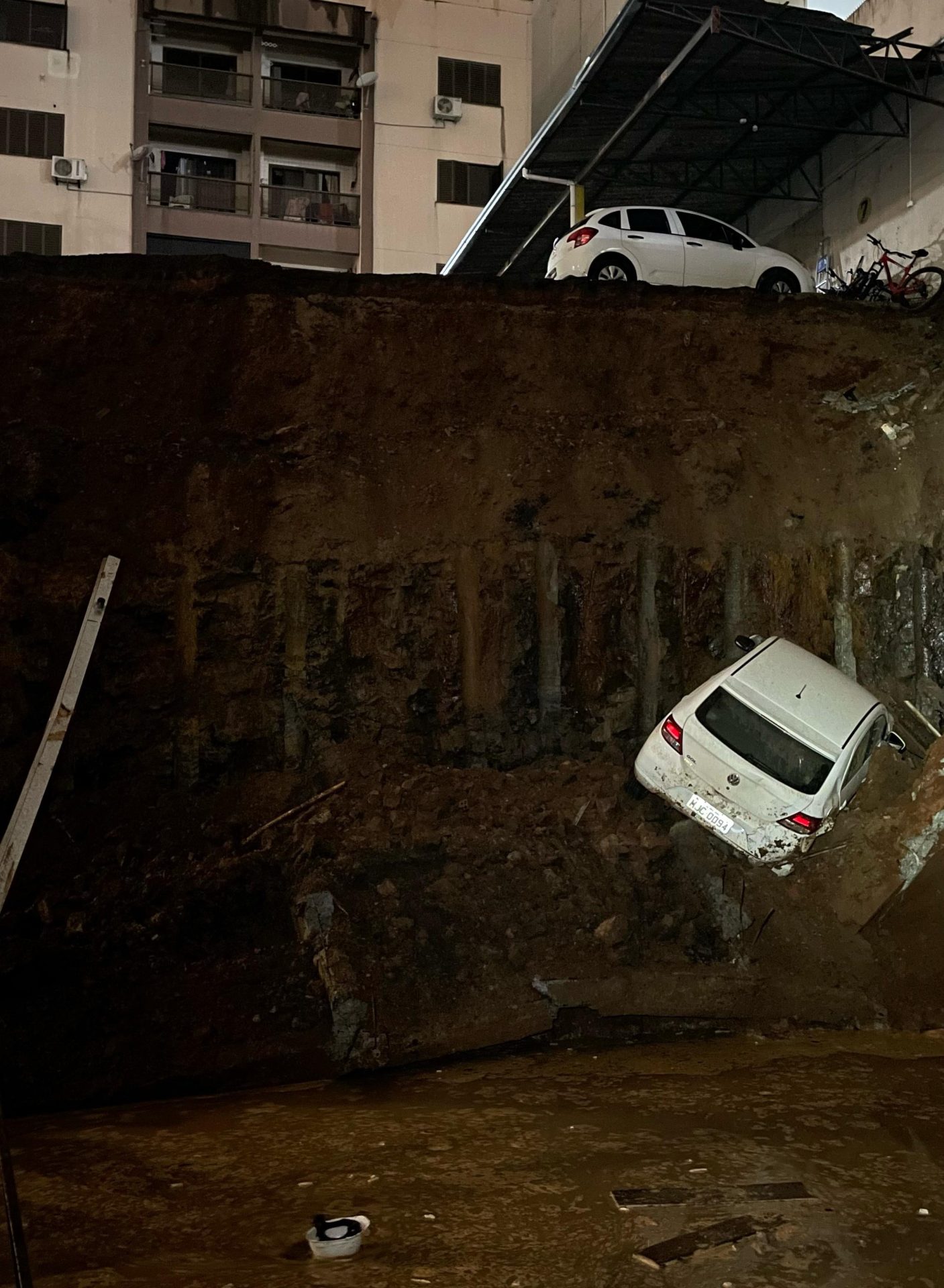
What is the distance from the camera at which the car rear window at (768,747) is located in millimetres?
9742

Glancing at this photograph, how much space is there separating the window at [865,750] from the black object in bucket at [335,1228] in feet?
19.7

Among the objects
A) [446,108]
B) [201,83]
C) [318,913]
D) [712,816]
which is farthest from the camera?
[446,108]

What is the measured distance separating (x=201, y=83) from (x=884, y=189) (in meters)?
19.0

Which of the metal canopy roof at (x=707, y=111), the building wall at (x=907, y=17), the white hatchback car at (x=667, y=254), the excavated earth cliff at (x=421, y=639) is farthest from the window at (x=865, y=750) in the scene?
the building wall at (x=907, y=17)

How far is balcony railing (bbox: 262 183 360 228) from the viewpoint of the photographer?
2981cm

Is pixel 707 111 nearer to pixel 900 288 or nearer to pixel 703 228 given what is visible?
pixel 703 228

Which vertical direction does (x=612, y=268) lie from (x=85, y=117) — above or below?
below

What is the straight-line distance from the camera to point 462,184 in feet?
99.1

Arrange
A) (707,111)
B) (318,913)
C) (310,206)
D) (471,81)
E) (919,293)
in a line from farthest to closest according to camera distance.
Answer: (471,81) → (310,206) → (707,111) → (919,293) → (318,913)

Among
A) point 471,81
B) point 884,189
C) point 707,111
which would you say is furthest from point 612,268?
point 471,81

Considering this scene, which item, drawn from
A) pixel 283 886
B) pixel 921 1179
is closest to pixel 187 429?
pixel 283 886

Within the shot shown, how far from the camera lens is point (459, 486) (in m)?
11.9

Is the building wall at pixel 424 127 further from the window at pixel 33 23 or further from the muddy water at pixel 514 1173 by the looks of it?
the muddy water at pixel 514 1173

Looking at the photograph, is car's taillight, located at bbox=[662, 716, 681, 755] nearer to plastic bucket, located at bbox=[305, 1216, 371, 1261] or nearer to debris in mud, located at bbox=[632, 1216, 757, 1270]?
debris in mud, located at bbox=[632, 1216, 757, 1270]
